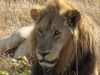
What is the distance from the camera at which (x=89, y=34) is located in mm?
5500

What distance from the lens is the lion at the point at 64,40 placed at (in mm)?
5277

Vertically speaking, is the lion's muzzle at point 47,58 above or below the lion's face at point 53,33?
below

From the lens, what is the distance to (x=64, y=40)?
17.5 ft

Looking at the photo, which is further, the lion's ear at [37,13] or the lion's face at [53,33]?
the lion's ear at [37,13]

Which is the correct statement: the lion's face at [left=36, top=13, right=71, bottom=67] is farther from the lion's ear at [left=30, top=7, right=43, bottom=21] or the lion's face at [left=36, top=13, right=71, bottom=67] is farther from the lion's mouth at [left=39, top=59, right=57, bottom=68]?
the lion's ear at [left=30, top=7, right=43, bottom=21]

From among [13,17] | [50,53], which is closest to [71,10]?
[50,53]

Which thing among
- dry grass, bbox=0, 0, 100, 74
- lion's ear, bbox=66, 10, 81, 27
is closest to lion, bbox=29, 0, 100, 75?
lion's ear, bbox=66, 10, 81, 27

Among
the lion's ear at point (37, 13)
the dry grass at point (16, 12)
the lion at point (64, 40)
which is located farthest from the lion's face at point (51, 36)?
the dry grass at point (16, 12)

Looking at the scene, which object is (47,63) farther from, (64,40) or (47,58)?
(64,40)

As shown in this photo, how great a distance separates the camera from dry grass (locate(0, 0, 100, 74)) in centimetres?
930

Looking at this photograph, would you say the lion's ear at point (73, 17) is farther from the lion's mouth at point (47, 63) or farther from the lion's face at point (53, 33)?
the lion's mouth at point (47, 63)

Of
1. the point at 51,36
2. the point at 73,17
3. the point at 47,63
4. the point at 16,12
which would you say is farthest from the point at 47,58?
the point at 16,12

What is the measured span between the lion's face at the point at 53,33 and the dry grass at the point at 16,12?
3.46 meters

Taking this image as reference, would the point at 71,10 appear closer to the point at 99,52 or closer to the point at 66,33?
the point at 66,33
